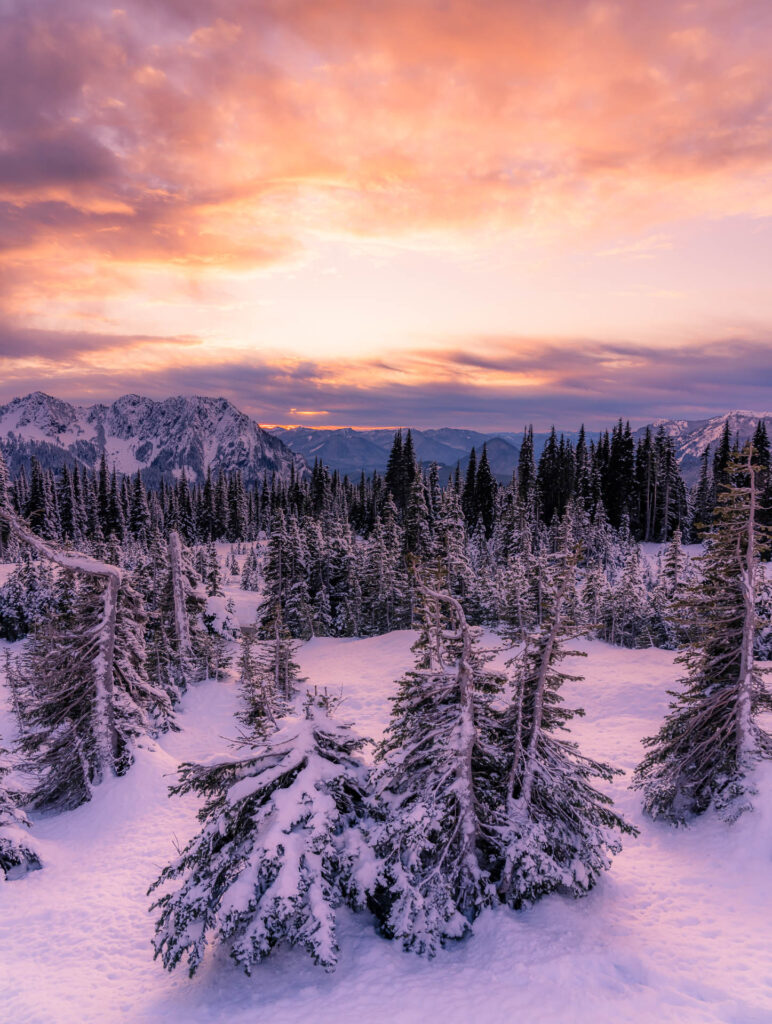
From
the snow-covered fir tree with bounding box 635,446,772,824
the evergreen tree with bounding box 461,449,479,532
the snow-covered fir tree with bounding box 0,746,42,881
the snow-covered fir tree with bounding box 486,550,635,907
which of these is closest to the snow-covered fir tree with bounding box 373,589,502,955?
the snow-covered fir tree with bounding box 486,550,635,907

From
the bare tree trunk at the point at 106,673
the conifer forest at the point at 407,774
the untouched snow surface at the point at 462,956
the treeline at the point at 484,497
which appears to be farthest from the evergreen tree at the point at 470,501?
the untouched snow surface at the point at 462,956

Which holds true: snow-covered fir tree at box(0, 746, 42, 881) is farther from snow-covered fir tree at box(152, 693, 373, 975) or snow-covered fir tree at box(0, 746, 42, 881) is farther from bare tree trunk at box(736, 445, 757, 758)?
bare tree trunk at box(736, 445, 757, 758)

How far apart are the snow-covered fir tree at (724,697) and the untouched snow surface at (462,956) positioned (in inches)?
30.0

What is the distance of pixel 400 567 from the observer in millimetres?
50531

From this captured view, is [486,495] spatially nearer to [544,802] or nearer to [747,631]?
[747,631]

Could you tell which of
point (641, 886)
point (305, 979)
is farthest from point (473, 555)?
point (305, 979)

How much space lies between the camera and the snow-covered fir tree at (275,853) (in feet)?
29.0

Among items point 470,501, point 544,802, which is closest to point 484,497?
point 470,501

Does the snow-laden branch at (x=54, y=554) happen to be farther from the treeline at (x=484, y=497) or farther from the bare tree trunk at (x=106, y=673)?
the treeline at (x=484, y=497)

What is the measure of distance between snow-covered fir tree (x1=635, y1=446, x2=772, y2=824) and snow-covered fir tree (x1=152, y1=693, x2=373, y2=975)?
10140mm

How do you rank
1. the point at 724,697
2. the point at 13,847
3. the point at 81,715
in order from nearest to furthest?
the point at 13,847 → the point at 724,697 → the point at 81,715

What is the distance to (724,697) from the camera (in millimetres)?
14789

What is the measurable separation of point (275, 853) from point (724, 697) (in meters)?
12.9

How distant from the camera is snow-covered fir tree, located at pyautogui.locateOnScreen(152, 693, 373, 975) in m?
8.84
